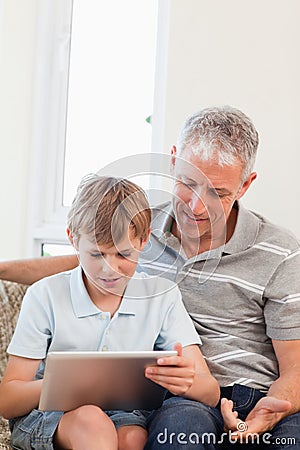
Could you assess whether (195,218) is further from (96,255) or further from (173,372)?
(173,372)

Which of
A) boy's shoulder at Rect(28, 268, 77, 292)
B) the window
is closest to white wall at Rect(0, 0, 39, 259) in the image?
the window

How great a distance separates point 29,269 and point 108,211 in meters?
0.56

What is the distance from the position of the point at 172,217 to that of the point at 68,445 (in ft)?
1.79

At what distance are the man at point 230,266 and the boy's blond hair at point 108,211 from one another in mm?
131

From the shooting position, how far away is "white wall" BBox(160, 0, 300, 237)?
2217 mm

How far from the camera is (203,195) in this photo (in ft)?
5.19

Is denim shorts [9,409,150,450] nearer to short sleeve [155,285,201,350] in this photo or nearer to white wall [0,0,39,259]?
short sleeve [155,285,201,350]

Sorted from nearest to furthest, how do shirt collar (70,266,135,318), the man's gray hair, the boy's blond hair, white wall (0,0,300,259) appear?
the boy's blond hair < shirt collar (70,266,135,318) < the man's gray hair < white wall (0,0,300,259)

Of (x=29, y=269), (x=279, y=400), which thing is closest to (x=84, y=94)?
(x=29, y=269)

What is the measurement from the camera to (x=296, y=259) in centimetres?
170

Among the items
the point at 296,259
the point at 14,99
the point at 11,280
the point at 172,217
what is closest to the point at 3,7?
the point at 14,99

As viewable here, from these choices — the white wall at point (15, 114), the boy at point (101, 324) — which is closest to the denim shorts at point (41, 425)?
the boy at point (101, 324)

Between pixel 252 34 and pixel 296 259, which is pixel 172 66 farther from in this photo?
pixel 296 259

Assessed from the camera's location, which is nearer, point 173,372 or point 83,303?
point 173,372
